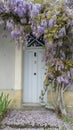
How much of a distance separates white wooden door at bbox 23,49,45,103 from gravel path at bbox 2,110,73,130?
187 cm

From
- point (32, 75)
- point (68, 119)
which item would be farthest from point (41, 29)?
point (68, 119)

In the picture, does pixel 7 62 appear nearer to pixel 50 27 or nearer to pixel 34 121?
pixel 50 27

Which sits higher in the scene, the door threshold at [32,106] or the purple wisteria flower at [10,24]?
the purple wisteria flower at [10,24]

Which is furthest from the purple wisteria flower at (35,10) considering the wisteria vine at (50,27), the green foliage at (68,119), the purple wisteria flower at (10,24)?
the green foliage at (68,119)

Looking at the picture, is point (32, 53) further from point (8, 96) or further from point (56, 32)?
point (56, 32)

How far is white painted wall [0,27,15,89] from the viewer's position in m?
14.0

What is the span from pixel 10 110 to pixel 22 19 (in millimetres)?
4084

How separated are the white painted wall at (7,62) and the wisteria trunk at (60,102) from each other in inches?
98.9

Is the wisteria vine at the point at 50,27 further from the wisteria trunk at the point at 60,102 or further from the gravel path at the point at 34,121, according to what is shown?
the gravel path at the point at 34,121

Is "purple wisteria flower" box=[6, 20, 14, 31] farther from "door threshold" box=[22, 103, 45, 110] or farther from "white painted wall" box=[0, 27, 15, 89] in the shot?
"door threshold" box=[22, 103, 45, 110]

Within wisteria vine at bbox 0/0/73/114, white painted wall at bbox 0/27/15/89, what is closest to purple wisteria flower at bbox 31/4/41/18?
wisteria vine at bbox 0/0/73/114

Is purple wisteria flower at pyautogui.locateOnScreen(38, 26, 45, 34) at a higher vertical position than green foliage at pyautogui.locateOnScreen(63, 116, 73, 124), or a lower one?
higher

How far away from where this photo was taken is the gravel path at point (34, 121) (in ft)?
36.2

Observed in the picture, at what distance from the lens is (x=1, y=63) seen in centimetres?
1412
